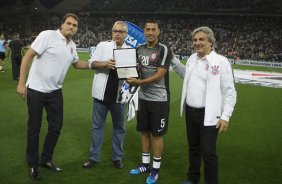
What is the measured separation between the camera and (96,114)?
5410 mm

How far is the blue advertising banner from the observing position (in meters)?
7.00

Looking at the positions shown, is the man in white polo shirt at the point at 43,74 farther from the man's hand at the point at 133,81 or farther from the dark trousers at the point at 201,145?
the dark trousers at the point at 201,145

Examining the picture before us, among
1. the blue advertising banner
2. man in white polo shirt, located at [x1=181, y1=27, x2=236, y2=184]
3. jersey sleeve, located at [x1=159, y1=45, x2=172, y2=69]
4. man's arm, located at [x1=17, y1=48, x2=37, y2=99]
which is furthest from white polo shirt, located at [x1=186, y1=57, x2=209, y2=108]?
the blue advertising banner

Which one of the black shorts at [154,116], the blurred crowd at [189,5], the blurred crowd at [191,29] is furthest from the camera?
the blurred crowd at [189,5]

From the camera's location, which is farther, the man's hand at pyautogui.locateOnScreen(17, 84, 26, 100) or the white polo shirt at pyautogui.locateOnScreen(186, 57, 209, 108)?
the man's hand at pyautogui.locateOnScreen(17, 84, 26, 100)

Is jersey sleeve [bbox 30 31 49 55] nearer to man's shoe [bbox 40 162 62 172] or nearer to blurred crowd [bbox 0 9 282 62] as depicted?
man's shoe [bbox 40 162 62 172]

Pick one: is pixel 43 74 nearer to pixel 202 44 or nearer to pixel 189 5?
pixel 202 44

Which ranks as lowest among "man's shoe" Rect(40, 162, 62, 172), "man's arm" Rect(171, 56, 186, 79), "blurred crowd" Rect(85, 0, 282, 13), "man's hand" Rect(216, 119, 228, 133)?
"man's shoe" Rect(40, 162, 62, 172)

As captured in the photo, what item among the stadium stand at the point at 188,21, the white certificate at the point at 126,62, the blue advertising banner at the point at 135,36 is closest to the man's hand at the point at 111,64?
the white certificate at the point at 126,62

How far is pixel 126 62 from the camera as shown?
15.6 feet

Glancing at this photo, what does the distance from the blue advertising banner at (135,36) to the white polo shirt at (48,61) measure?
2.28m

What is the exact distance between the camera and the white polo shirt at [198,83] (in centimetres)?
437

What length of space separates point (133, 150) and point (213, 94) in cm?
279

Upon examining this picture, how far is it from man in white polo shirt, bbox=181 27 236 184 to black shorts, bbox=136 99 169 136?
47 cm
